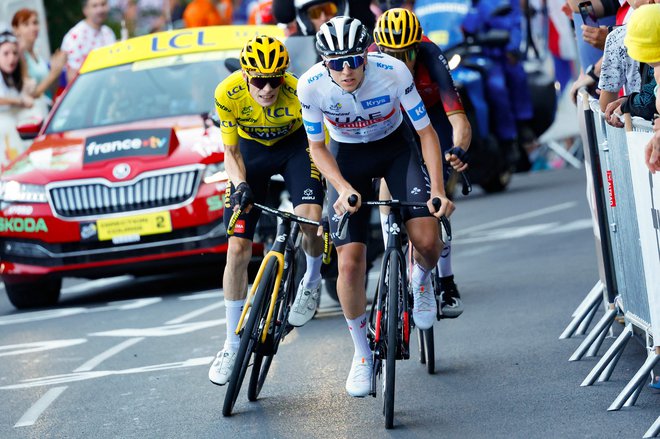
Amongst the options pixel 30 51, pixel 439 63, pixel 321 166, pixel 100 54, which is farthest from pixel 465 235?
pixel 321 166

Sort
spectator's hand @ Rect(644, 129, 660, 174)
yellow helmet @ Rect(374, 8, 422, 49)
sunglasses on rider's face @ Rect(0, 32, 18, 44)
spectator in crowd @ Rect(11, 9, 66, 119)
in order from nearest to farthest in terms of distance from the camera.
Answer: spectator's hand @ Rect(644, 129, 660, 174) < yellow helmet @ Rect(374, 8, 422, 49) < sunglasses on rider's face @ Rect(0, 32, 18, 44) < spectator in crowd @ Rect(11, 9, 66, 119)

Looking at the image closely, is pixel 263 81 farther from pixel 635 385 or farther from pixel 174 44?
pixel 174 44

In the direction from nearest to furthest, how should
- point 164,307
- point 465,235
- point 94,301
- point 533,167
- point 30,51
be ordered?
1. point 164,307
2. point 94,301
3. point 465,235
4. point 30,51
5. point 533,167

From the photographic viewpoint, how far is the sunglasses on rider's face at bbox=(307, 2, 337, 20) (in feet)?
41.1

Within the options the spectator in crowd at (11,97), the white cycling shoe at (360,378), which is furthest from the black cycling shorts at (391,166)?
the spectator in crowd at (11,97)

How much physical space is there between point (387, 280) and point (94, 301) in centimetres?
661

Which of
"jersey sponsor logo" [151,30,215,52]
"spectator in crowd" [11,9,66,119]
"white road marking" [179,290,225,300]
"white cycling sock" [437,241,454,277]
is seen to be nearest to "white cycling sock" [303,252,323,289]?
"white cycling sock" [437,241,454,277]

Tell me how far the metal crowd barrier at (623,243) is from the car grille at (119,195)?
14.5ft

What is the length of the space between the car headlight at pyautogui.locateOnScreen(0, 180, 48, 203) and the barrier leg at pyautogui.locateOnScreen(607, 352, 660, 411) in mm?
6981

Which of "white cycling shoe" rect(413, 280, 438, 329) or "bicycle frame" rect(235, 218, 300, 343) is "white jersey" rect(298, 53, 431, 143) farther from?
"white cycling shoe" rect(413, 280, 438, 329)

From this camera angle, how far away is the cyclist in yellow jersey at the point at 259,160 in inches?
330

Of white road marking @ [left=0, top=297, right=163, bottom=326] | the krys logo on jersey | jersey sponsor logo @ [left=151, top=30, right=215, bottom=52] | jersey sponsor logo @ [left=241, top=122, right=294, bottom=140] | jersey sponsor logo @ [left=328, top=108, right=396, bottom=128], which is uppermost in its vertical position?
jersey sponsor logo @ [left=328, top=108, right=396, bottom=128]

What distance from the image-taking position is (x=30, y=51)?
732 inches

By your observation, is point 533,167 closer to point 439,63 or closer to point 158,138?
point 158,138
